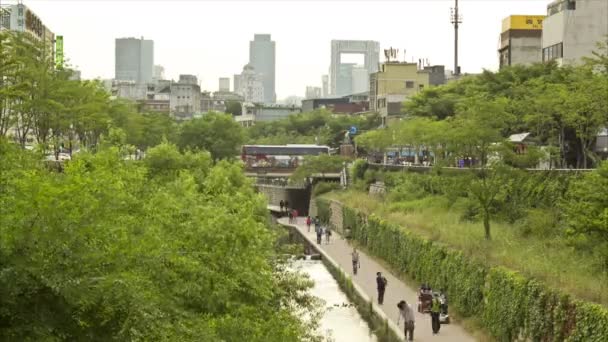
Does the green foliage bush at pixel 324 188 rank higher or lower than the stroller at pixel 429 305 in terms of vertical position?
higher

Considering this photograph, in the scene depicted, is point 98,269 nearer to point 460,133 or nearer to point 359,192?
point 460,133

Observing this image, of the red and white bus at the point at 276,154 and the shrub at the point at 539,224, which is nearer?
the shrub at the point at 539,224

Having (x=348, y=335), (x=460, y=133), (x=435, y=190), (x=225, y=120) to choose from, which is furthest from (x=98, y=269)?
(x=225, y=120)

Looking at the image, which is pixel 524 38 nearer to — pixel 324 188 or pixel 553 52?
pixel 553 52

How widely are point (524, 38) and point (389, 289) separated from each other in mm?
57817

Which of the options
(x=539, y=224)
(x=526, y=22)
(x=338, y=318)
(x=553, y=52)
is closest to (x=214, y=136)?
(x=526, y=22)

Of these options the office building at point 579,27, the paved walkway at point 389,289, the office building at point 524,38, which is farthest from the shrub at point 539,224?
the office building at point 524,38

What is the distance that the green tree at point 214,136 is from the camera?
113 metres

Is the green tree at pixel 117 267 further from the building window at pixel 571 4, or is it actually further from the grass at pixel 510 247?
the building window at pixel 571 4

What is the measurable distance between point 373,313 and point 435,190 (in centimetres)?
2365

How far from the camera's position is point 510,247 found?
35.5 m

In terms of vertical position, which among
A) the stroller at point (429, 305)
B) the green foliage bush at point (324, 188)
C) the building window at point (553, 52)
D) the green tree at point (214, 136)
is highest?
the building window at point (553, 52)

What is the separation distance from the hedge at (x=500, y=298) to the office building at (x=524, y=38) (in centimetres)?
5165

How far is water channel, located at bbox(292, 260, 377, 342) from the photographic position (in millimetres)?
34759
